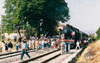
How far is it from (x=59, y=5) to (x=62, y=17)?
316 cm

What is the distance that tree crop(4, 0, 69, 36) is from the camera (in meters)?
43.1

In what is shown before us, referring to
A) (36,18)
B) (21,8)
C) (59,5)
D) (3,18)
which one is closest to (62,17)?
(59,5)

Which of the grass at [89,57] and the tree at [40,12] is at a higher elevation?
the tree at [40,12]

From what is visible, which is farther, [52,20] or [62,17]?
[62,17]

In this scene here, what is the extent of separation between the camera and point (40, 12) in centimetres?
4312

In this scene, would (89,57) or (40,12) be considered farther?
(40,12)

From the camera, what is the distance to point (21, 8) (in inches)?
1693

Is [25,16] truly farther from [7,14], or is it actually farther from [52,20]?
[7,14]

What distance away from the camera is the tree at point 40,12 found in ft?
141

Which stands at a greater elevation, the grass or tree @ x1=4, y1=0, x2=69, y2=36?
tree @ x1=4, y1=0, x2=69, y2=36

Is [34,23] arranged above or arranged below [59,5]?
below

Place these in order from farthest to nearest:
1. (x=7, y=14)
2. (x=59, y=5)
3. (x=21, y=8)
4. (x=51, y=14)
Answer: (x=7, y=14)
(x=59, y=5)
(x=51, y=14)
(x=21, y=8)

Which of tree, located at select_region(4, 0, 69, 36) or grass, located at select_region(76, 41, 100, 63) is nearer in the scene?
grass, located at select_region(76, 41, 100, 63)

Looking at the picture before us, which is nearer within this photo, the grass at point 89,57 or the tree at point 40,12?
the grass at point 89,57
